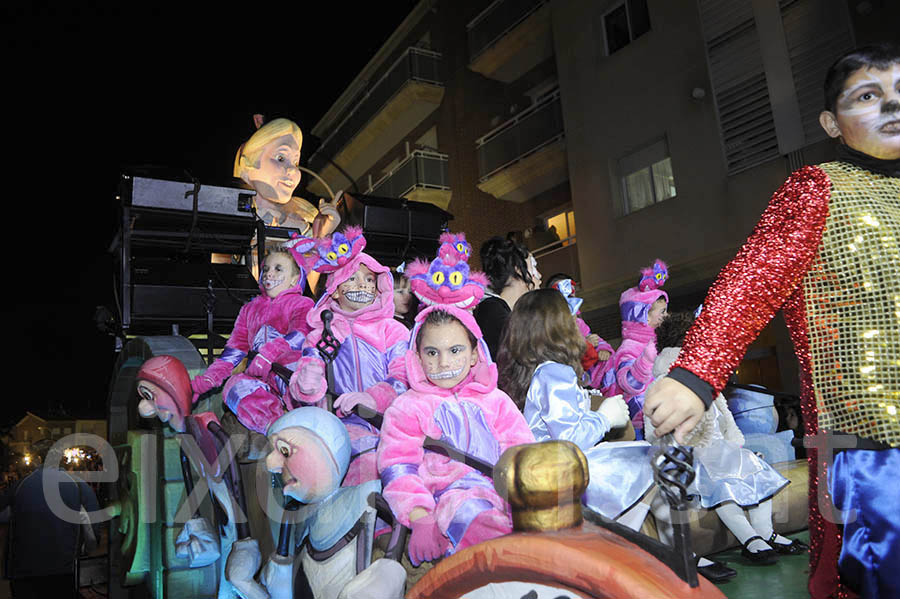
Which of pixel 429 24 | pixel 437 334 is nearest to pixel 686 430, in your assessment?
pixel 437 334

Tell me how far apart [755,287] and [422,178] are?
14.4m

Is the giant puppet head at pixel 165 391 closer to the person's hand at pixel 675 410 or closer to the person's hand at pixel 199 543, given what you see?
the person's hand at pixel 199 543

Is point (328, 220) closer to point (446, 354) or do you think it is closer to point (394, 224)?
point (394, 224)

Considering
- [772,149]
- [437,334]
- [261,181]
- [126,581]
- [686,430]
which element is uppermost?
[772,149]

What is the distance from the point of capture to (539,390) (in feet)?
9.86

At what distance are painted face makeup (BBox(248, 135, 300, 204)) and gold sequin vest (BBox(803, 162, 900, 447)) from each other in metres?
5.10

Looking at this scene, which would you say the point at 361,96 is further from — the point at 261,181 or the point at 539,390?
the point at 539,390

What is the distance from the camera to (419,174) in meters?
15.8

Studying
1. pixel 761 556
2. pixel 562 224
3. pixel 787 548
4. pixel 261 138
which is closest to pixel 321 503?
pixel 761 556

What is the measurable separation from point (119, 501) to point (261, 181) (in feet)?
9.47

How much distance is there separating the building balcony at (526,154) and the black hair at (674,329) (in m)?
9.04

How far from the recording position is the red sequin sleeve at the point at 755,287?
5.41 feet

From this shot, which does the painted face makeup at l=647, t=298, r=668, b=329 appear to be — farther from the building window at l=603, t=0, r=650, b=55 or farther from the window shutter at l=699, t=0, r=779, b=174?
the building window at l=603, t=0, r=650, b=55

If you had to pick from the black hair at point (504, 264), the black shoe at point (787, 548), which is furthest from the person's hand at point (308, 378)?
the black shoe at point (787, 548)
